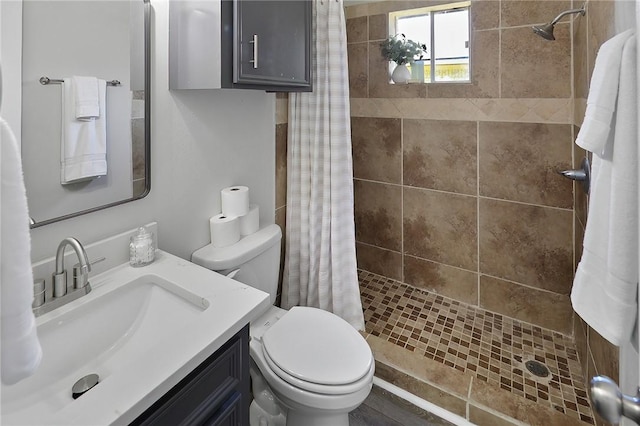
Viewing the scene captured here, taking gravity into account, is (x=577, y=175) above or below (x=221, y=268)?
above

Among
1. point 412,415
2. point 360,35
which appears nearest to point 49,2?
point 360,35

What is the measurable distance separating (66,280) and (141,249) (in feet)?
0.79

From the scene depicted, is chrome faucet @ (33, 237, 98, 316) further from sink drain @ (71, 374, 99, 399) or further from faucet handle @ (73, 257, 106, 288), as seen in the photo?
sink drain @ (71, 374, 99, 399)

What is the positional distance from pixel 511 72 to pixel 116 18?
6.31ft

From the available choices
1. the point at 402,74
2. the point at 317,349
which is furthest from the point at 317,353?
the point at 402,74

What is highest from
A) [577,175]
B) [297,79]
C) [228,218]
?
[297,79]

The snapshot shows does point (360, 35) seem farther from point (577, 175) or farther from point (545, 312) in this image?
point (545, 312)

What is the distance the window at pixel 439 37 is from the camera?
7.25 ft

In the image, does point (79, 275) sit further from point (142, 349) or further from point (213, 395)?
point (213, 395)

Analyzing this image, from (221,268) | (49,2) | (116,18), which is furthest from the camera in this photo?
(221,268)

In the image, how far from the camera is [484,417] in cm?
151

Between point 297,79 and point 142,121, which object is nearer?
point 142,121

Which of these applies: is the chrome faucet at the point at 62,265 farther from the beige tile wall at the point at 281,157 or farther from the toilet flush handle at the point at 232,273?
the beige tile wall at the point at 281,157

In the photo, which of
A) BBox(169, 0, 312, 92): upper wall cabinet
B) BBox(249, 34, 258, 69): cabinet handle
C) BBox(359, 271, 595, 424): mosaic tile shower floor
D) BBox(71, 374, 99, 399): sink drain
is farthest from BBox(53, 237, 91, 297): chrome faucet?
BBox(359, 271, 595, 424): mosaic tile shower floor
